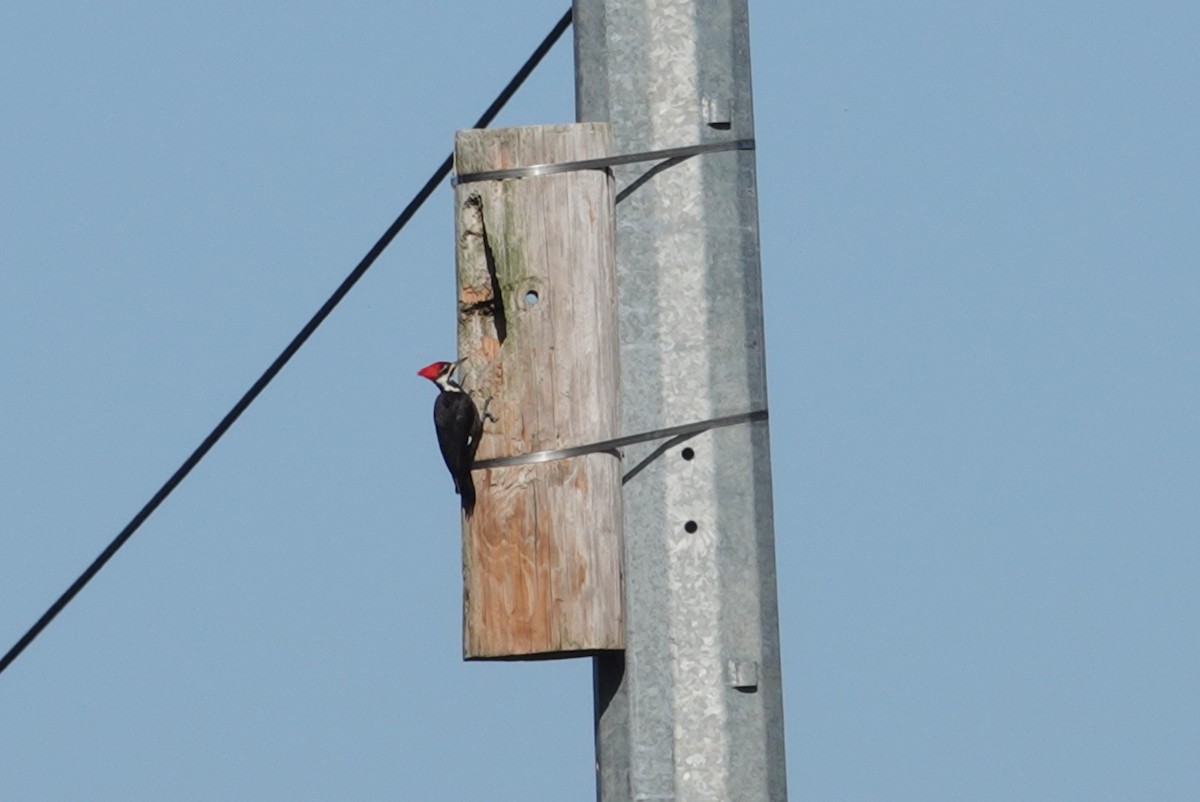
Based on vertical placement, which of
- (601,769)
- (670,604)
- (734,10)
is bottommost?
(601,769)

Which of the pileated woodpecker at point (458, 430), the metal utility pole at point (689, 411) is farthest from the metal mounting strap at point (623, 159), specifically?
the pileated woodpecker at point (458, 430)

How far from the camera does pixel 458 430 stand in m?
4.25

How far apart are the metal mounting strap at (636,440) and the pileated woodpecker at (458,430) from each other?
11 centimetres

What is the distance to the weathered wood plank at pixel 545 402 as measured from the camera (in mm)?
3961

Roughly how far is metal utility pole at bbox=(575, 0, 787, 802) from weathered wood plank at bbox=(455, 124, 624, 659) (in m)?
0.06

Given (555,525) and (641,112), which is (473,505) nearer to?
(555,525)

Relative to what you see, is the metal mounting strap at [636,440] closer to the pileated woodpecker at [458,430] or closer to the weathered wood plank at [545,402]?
the weathered wood plank at [545,402]

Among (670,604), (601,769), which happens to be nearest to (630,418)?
(670,604)

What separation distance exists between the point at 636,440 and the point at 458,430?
1.59 feet

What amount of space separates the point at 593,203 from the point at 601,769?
3.75ft

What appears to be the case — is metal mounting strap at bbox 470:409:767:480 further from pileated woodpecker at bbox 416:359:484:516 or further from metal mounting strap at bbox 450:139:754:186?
metal mounting strap at bbox 450:139:754:186

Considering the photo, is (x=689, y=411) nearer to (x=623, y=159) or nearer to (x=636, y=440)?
(x=636, y=440)

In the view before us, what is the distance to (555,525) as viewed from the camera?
13.1 ft

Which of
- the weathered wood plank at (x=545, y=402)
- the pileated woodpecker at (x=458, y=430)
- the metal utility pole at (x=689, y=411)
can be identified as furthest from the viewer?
the pileated woodpecker at (x=458, y=430)
